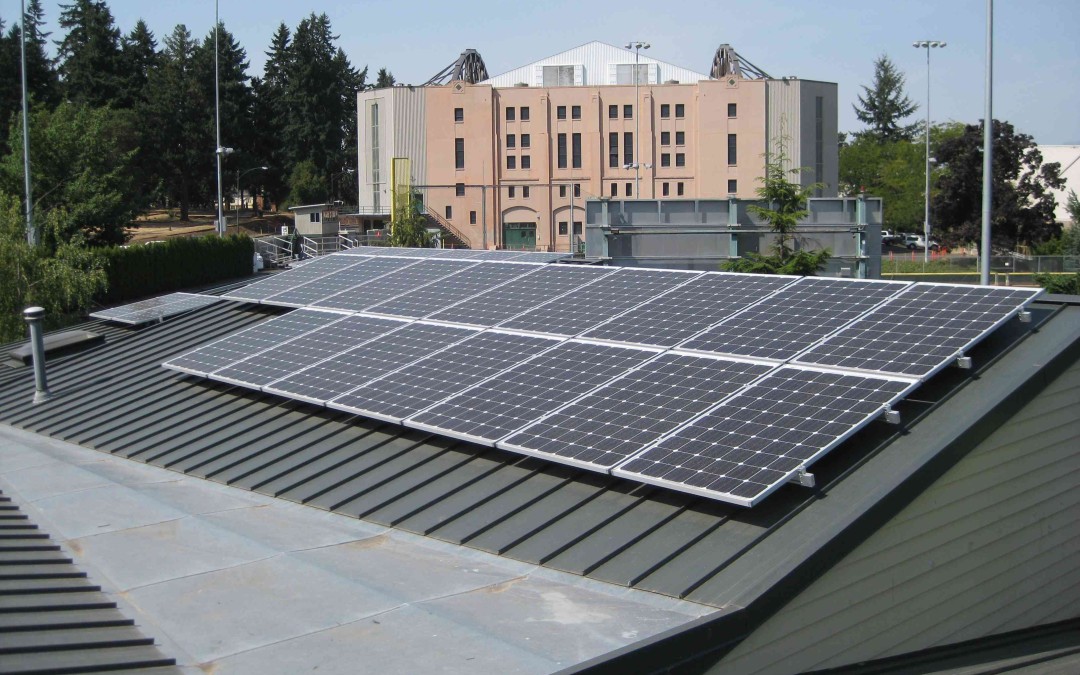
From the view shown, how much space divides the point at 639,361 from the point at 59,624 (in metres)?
7.06

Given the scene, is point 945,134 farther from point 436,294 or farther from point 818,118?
point 436,294

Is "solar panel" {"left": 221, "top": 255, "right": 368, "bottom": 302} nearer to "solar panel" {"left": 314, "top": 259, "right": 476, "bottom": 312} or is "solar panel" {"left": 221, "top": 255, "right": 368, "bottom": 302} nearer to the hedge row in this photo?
"solar panel" {"left": 314, "top": 259, "right": 476, "bottom": 312}

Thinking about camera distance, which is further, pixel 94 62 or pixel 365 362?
pixel 94 62

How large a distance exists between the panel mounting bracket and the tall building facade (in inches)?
2973

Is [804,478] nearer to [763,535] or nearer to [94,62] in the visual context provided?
[763,535]

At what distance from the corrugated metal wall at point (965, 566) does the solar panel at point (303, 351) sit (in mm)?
9095

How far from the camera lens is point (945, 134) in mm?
110125

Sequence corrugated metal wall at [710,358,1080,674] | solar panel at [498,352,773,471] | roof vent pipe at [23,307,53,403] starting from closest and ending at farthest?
1. corrugated metal wall at [710,358,1080,674]
2. solar panel at [498,352,773,471]
3. roof vent pipe at [23,307,53,403]

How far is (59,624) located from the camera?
292 inches

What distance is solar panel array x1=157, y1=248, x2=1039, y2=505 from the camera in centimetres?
990

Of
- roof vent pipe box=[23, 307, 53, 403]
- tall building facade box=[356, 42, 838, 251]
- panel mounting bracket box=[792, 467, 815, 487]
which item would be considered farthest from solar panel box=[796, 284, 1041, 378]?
tall building facade box=[356, 42, 838, 251]

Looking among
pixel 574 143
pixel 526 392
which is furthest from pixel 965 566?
pixel 574 143

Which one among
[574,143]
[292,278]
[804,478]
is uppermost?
[574,143]

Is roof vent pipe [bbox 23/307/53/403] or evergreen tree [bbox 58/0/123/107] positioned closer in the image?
roof vent pipe [bbox 23/307/53/403]
